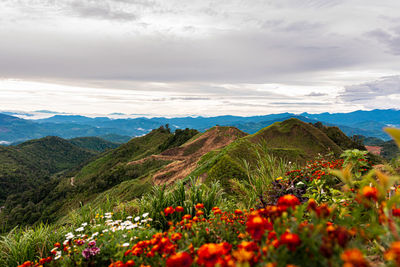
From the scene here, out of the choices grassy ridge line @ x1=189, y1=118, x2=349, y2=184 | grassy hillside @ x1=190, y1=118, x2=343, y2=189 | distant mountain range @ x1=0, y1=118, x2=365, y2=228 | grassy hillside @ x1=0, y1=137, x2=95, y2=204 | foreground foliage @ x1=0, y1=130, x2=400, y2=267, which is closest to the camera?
foreground foliage @ x1=0, y1=130, x2=400, y2=267

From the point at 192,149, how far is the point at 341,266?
48.5 metres

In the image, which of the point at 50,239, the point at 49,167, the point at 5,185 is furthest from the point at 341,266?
the point at 49,167

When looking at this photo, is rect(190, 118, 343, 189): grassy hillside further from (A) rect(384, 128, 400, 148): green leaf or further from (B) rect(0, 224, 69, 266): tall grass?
(A) rect(384, 128, 400, 148): green leaf

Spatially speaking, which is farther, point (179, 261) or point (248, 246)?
point (248, 246)

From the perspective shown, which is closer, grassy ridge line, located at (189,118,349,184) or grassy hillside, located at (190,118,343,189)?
grassy hillside, located at (190,118,343,189)

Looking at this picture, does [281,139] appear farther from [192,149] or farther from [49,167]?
[49,167]

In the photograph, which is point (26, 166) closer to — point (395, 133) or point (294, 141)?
point (294, 141)

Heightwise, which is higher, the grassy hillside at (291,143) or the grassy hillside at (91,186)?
the grassy hillside at (291,143)

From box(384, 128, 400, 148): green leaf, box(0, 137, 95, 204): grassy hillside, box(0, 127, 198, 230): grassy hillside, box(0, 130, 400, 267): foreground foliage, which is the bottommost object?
box(0, 137, 95, 204): grassy hillside

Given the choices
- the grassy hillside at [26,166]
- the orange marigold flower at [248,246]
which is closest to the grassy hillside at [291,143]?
the orange marigold flower at [248,246]

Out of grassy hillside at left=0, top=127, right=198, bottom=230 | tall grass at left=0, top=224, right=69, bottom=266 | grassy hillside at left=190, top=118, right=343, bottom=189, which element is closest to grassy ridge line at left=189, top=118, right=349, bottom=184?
grassy hillside at left=190, top=118, right=343, bottom=189

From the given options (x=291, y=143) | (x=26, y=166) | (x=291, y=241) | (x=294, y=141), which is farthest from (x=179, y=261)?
(x=26, y=166)

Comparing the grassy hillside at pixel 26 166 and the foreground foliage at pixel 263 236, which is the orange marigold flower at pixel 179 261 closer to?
the foreground foliage at pixel 263 236

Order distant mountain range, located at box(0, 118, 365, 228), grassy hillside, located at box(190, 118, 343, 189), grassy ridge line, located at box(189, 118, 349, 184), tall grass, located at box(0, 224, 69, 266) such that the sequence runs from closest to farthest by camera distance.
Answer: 1. tall grass, located at box(0, 224, 69, 266)
2. distant mountain range, located at box(0, 118, 365, 228)
3. grassy hillside, located at box(190, 118, 343, 189)
4. grassy ridge line, located at box(189, 118, 349, 184)
